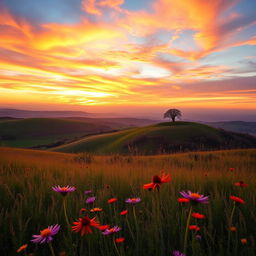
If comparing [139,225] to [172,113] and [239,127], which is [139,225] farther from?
[239,127]

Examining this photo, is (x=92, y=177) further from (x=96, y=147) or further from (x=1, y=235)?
(x=96, y=147)

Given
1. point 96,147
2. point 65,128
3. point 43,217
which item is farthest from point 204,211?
point 65,128

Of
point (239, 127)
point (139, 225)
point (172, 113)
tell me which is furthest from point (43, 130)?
point (239, 127)

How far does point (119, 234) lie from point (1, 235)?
1098 millimetres

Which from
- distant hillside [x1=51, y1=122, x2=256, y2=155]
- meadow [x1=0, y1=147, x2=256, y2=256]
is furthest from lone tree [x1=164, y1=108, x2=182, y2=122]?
meadow [x1=0, y1=147, x2=256, y2=256]

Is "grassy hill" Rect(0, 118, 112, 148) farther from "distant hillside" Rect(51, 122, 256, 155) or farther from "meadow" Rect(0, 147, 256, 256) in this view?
"meadow" Rect(0, 147, 256, 256)

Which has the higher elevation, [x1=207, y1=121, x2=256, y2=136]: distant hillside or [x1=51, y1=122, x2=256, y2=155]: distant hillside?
[x1=51, y1=122, x2=256, y2=155]: distant hillside

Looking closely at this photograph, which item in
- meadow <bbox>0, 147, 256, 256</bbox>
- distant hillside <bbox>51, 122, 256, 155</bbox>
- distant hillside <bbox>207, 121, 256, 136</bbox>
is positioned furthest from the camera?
distant hillside <bbox>207, 121, 256, 136</bbox>

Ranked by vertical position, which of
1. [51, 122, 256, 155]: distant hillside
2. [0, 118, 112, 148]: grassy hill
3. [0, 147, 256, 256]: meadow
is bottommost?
[0, 118, 112, 148]: grassy hill

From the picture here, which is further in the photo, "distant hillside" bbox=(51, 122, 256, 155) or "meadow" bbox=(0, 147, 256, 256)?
"distant hillside" bbox=(51, 122, 256, 155)

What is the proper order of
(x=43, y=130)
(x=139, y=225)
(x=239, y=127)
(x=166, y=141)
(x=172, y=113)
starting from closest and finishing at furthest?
1. (x=139, y=225)
2. (x=166, y=141)
3. (x=172, y=113)
4. (x=43, y=130)
5. (x=239, y=127)

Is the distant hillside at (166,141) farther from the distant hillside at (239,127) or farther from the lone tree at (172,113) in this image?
the distant hillside at (239,127)

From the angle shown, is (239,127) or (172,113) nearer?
(172,113)

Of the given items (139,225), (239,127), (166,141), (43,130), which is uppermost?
(139,225)
